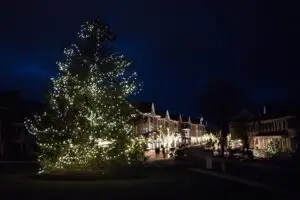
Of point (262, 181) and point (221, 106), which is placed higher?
point (221, 106)

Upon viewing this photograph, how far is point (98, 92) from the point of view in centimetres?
3662

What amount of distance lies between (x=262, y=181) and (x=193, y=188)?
5.32 metres

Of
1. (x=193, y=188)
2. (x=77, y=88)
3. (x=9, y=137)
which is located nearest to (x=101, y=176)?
(x=77, y=88)

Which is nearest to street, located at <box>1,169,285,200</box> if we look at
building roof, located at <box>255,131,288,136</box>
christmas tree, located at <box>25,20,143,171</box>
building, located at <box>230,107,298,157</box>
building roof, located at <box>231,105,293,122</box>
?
christmas tree, located at <box>25,20,143,171</box>

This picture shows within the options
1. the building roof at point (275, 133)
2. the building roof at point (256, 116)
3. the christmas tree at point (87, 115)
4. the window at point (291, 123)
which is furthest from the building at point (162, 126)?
the christmas tree at point (87, 115)

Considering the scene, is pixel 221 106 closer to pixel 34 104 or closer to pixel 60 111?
pixel 34 104

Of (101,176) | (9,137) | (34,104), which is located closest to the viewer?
(101,176)

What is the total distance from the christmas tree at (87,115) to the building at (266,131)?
3190 cm

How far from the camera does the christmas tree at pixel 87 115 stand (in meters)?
36.5

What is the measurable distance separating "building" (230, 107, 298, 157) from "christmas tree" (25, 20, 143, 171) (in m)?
31.9

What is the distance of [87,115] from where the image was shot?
120 feet

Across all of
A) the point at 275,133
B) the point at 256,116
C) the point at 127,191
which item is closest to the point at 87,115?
the point at 127,191

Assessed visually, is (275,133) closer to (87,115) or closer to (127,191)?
(87,115)

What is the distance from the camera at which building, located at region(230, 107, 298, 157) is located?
80.8 metres
